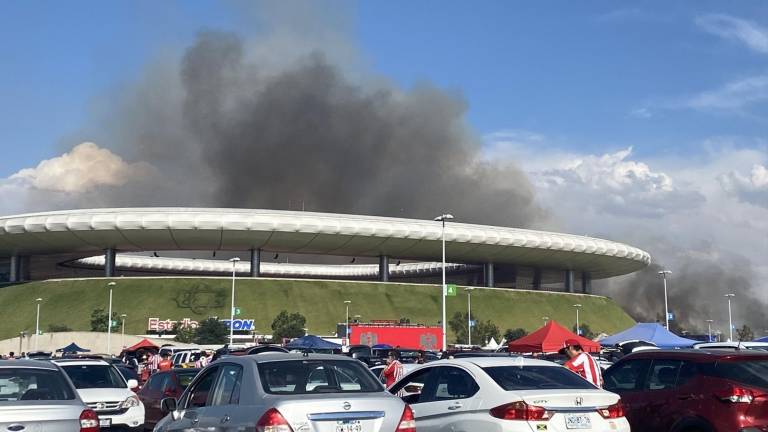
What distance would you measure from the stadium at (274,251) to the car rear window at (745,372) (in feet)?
268

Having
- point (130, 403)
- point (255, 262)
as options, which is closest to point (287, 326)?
point (255, 262)

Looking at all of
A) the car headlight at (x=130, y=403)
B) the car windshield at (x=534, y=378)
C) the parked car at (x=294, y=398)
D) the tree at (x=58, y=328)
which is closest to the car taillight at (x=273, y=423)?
the parked car at (x=294, y=398)

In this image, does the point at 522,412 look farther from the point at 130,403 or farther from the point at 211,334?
the point at 211,334

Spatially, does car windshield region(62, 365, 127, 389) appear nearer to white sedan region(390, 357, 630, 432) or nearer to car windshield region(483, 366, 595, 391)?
white sedan region(390, 357, 630, 432)

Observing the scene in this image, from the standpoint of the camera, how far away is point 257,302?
4109 inches

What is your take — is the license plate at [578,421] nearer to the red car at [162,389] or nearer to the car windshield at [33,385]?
the car windshield at [33,385]

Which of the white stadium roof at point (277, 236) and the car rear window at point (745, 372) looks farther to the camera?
the white stadium roof at point (277, 236)

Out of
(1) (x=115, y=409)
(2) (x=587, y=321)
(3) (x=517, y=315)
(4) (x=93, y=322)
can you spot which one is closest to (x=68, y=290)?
(4) (x=93, y=322)

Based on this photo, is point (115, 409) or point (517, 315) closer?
point (115, 409)

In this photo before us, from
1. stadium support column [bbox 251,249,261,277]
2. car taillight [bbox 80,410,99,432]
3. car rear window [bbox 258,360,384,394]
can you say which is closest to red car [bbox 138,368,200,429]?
car taillight [bbox 80,410,99,432]

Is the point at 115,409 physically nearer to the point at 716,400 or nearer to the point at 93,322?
the point at 716,400

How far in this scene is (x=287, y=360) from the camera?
30.1 feet

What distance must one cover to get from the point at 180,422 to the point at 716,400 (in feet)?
21.0

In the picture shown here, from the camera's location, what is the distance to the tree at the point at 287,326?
88375 millimetres
